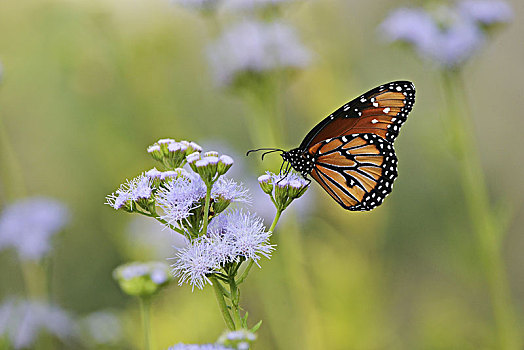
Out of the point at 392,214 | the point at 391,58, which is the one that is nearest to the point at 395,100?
the point at 392,214

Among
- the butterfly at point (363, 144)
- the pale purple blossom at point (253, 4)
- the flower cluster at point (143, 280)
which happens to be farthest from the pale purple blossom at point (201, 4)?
the flower cluster at point (143, 280)

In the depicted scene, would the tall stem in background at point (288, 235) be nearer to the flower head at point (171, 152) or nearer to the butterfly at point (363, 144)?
the butterfly at point (363, 144)
